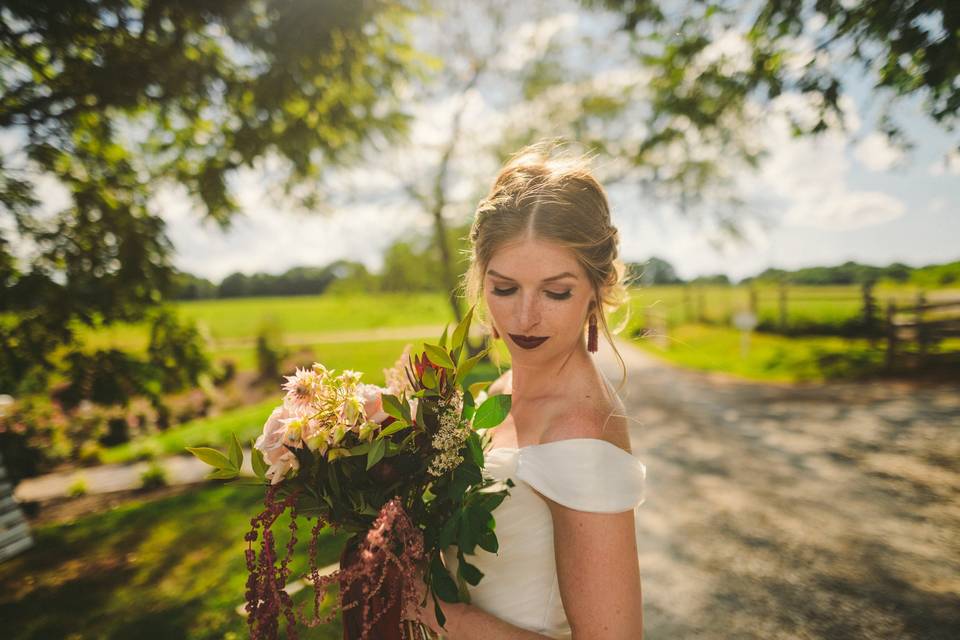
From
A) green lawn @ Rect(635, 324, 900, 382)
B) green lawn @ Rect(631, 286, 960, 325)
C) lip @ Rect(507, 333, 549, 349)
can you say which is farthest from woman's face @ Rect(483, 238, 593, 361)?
green lawn @ Rect(631, 286, 960, 325)

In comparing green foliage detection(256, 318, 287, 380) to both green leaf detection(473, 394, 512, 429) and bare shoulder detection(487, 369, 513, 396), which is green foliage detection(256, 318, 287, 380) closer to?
bare shoulder detection(487, 369, 513, 396)

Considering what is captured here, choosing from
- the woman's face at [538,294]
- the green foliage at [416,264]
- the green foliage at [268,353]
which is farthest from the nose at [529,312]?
the green foliage at [268,353]

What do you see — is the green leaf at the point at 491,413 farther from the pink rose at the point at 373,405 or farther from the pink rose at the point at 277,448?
the pink rose at the point at 277,448

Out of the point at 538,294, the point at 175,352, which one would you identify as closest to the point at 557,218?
the point at 538,294

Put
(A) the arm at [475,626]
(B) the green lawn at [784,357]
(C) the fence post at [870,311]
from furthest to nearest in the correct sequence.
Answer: (C) the fence post at [870,311] → (B) the green lawn at [784,357] → (A) the arm at [475,626]

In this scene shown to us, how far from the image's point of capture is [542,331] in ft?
6.09

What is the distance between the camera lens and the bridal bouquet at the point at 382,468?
1.39 metres

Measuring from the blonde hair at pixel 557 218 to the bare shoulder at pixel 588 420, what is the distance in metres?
0.15

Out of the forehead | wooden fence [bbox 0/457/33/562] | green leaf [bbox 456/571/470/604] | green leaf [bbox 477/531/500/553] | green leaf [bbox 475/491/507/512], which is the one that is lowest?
wooden fence [bbox 0/457/33/562]

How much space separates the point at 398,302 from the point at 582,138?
9.96 metres

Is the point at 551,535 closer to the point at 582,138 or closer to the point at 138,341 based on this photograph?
the point at 138,341

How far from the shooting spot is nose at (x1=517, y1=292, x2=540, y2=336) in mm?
1832

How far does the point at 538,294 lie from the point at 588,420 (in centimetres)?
52

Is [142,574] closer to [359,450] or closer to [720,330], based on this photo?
[359,450]
